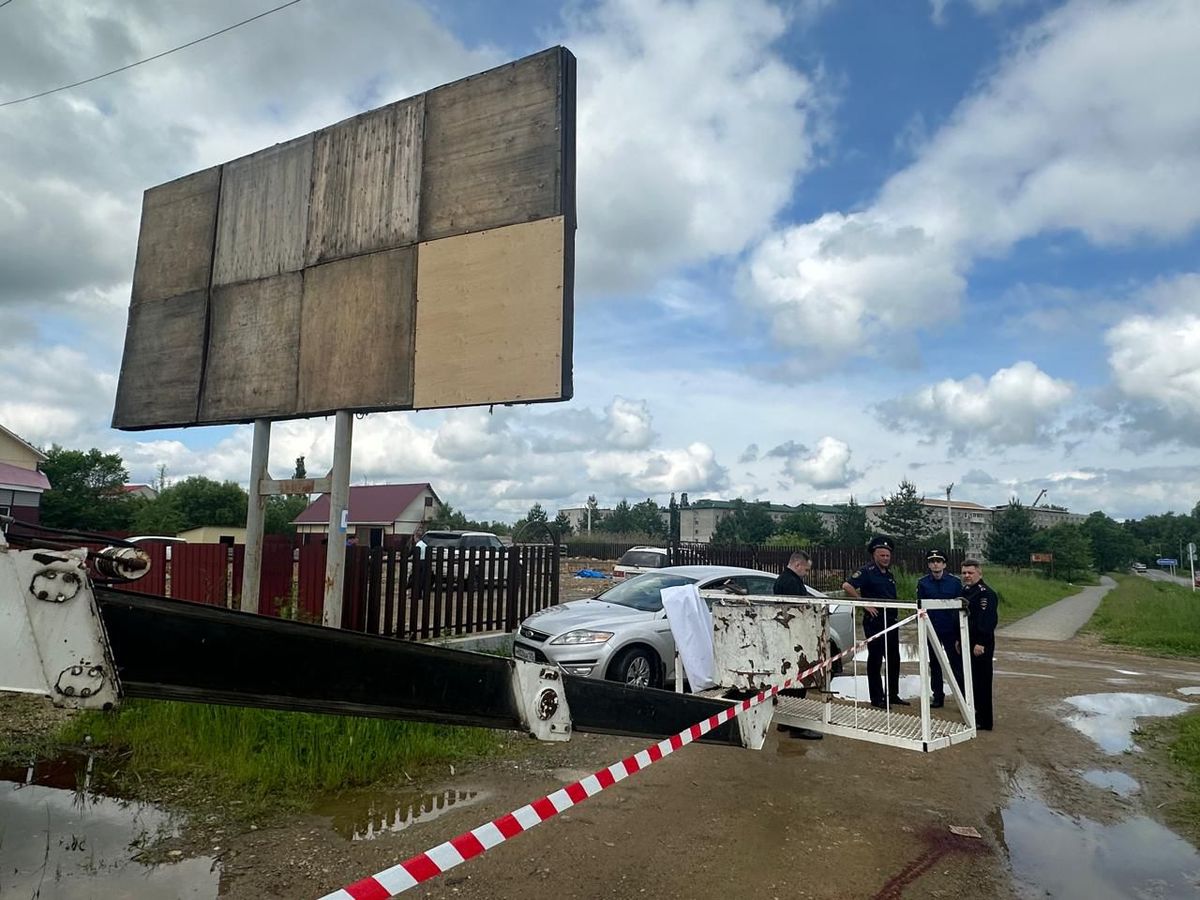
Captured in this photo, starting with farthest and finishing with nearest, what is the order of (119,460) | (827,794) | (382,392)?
1. (119,460)
2. (382,392)
3. (827,794)

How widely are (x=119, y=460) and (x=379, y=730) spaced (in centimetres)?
5210

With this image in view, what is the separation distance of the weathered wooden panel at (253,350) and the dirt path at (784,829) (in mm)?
3998

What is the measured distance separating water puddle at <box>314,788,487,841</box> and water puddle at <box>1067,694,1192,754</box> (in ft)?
18.2

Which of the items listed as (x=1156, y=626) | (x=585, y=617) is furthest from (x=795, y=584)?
(x=1156, y=626)

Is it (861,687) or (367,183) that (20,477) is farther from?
(861,687)

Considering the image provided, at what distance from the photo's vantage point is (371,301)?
22.3 feet

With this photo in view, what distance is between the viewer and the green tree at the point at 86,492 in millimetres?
40312

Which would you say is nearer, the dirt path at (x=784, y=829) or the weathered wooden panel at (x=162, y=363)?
the dirt path at (x=784, y=829)

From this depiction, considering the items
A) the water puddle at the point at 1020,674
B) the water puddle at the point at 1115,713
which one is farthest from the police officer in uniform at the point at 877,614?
the water puddle at the point at 1020,674

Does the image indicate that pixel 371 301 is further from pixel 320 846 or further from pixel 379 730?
pixel 320 846

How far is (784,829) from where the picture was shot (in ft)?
14.9

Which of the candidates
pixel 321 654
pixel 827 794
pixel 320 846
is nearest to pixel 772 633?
pixel 827 794

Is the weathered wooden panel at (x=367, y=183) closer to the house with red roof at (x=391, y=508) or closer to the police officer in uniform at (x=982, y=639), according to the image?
the police officer in uniform at (x=982, y=639)

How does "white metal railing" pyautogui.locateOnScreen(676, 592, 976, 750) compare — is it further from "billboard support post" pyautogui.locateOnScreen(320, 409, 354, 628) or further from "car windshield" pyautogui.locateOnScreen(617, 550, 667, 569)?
"car windshield" pyautogui.locateOnScreen(617, 550, 667, 569)
